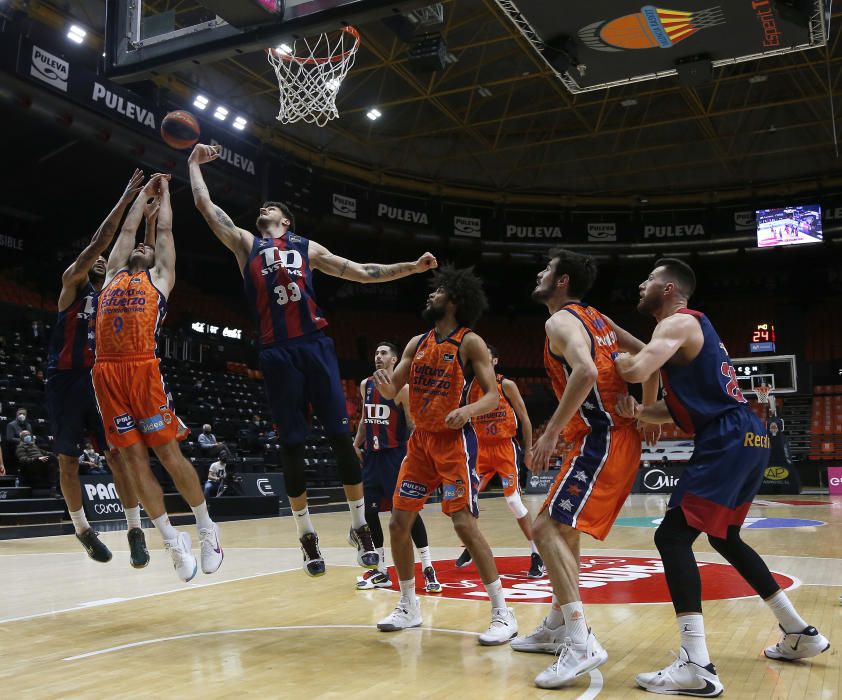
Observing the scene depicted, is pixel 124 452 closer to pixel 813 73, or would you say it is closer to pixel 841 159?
pixel 813 73

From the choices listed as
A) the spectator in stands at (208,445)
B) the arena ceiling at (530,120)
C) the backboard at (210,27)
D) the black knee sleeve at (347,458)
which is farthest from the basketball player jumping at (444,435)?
the arena ceiling at (530,120)

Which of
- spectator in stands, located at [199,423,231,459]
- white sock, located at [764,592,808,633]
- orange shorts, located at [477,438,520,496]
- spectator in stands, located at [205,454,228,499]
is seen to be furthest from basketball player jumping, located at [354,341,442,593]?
spectator in stands, located at [199,423,231,459]

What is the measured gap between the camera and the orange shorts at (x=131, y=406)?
18.0 feet

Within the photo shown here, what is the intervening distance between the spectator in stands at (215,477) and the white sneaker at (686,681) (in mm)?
11911

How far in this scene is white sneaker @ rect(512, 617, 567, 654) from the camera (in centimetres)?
436

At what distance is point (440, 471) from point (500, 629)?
97 centimetres

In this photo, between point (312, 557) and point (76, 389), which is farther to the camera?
point (76, 389)

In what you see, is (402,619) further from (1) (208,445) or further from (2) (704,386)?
(1) (208,445)

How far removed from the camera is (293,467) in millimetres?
5145

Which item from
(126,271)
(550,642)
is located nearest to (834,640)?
(550,642)

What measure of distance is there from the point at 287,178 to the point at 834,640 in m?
20.3

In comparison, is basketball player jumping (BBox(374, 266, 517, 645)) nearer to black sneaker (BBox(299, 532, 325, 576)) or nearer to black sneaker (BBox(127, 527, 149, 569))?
black sneaker (BBox(299, 532, 325, 576))

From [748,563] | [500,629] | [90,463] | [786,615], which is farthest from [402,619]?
[90,463]

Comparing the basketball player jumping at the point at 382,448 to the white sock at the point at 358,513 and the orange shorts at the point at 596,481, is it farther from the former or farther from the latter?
the orange shorts at the point at 596,481
